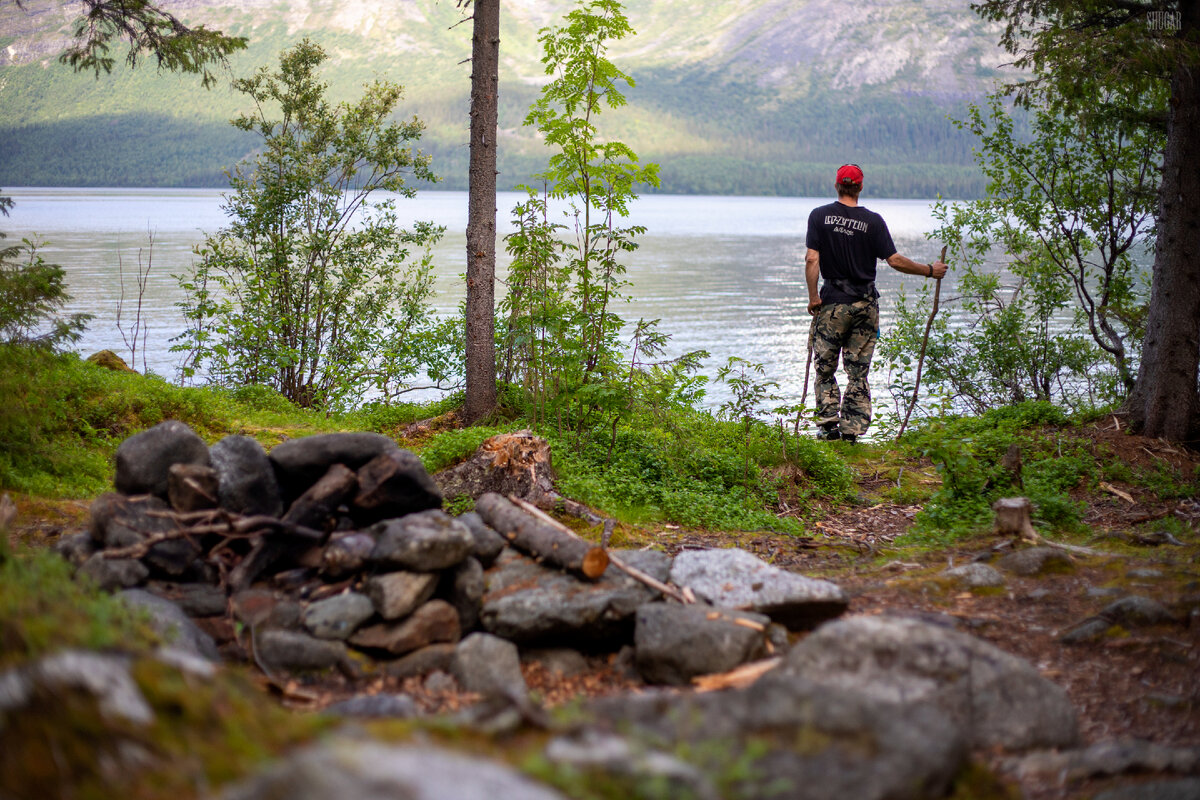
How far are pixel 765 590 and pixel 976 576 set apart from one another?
5.76ft

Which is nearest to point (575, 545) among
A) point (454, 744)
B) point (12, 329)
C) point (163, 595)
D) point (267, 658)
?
point (267, 658)

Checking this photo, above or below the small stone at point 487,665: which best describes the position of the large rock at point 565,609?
above

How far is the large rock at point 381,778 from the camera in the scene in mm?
2059

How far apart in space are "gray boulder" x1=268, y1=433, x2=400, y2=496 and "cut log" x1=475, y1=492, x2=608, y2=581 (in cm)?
90

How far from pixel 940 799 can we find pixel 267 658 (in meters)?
3.61

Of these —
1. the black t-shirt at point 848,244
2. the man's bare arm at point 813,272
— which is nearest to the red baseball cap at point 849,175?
the black t-shirt at point 848,244

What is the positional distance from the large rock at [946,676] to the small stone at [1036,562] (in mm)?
2040

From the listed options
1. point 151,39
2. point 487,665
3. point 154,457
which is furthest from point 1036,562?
point 151,39

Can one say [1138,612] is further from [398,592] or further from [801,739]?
[398,592]

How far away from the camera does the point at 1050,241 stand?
16.0 m

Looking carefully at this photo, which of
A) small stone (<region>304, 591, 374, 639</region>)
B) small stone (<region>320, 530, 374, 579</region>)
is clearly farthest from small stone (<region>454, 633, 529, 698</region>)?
small stone (<region>320, 530, 374, 579</region>)

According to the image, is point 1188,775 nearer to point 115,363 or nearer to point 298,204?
point 115,363

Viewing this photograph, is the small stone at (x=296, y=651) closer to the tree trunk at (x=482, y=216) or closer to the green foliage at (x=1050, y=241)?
the tree trunk at (x=482, y=216)

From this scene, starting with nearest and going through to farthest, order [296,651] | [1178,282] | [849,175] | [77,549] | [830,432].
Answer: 1. [296,651]
2. [77,549]
3. [1178,282]
4. [849,175]
5. [830,432]
